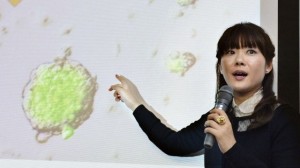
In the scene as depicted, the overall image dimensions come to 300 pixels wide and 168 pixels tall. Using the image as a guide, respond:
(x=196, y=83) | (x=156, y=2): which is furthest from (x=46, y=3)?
(x=196, y=83)

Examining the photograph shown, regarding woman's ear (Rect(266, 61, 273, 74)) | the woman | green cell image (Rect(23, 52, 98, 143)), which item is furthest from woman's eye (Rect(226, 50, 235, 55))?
green cell image (Rect(23, 52, 98, 143))

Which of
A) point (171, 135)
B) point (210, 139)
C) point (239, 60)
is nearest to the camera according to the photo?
point (210, 139)

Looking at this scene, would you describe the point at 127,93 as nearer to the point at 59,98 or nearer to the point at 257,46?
the point at 59,98

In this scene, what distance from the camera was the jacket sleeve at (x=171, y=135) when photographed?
58.5 inches

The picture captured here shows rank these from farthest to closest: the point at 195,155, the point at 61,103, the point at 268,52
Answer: the point at 61,103
the point at 195,155
the point at 268,52

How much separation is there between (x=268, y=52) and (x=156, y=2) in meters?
0.47

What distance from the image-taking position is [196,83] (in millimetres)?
1516

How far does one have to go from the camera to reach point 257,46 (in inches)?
51.2

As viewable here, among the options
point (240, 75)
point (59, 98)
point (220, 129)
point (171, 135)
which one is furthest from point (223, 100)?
point (59, 98)

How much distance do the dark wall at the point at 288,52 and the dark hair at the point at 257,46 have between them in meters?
0.18

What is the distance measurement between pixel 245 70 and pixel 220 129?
27 centimetres

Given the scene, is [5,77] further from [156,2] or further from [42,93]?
[156,2]

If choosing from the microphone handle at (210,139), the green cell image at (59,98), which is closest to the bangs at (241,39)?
the microphone handle at (210,139)

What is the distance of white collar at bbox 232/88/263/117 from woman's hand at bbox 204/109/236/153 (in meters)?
0.21
